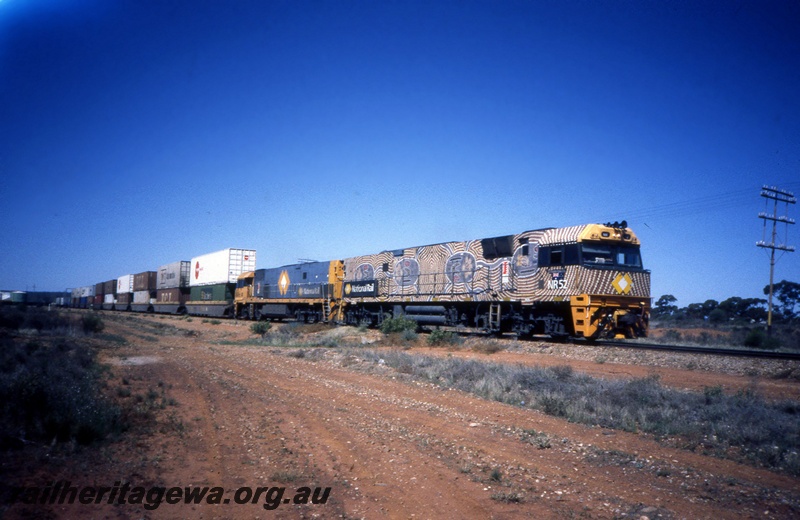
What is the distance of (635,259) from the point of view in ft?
60.0

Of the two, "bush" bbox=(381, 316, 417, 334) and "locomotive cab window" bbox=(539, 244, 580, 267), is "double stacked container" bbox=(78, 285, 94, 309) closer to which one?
"bush" bbox=(381, 316, 417, 334)

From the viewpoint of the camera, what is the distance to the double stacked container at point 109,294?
213 feet

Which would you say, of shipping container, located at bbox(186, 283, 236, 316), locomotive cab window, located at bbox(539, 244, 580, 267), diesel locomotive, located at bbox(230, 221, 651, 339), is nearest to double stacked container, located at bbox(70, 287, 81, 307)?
shipping container, located at bbox(186, 283, 236, 316)

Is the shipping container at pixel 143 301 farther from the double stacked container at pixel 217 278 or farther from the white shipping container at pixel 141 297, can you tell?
the double stacked container at pixel 217 278

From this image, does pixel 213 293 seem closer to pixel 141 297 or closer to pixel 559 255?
pixel 141 297

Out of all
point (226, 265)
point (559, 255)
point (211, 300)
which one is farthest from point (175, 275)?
point (559, 255)

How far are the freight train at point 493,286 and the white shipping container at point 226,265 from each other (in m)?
3.27

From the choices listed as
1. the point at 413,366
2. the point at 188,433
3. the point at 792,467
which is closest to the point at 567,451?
the point at 792,467

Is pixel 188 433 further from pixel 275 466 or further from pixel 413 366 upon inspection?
pixel 413 366

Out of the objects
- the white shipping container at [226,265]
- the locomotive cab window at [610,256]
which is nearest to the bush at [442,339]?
the locomotive cab window at [610,256]

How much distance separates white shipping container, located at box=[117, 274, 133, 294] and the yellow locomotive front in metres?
56.4

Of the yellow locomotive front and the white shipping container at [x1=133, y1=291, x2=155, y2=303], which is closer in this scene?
the yellow locomotive front

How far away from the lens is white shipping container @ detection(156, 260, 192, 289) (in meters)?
47.2

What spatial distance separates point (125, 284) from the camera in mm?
61188
